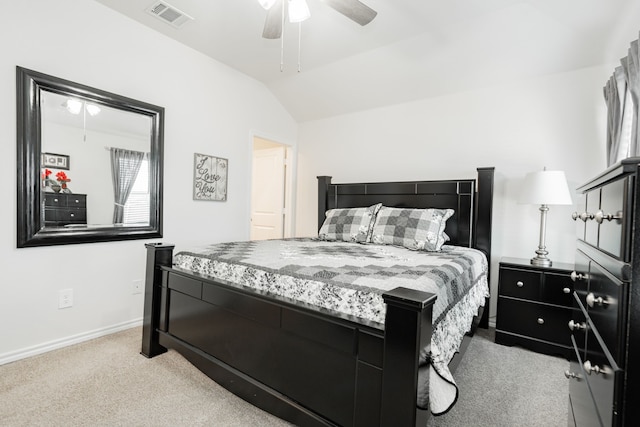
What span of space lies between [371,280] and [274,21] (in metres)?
1.86

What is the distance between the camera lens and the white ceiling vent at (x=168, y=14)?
2.62m

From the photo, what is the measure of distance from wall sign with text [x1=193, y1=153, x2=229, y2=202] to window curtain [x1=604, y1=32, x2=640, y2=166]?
3499mm

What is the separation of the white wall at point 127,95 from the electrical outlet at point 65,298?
0.03 m

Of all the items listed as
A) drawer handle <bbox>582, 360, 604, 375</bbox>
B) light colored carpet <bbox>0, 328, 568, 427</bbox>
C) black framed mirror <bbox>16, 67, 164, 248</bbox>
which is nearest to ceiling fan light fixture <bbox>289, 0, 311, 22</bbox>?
black framed mirror <bbox>16, 67, 164, 248</bbox>

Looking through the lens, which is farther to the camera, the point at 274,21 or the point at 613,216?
the point at 274,21

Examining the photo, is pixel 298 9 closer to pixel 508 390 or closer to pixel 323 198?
pixel 323 198

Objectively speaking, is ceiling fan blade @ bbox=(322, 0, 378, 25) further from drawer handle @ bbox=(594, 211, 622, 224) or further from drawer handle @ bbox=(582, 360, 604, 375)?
drawer handle @ bbox=(582, 360, 604, 375)

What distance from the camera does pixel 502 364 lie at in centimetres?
232

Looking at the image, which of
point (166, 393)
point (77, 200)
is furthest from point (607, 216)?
point (77, 200)

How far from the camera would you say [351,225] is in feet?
10.8

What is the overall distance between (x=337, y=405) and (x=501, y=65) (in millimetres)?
3193

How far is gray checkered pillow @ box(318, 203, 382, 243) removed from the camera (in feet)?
10.5

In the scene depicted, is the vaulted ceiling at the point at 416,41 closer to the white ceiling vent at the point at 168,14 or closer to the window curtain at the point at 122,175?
the white ceiling vent at the point at 168,14

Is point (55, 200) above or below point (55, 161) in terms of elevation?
below
